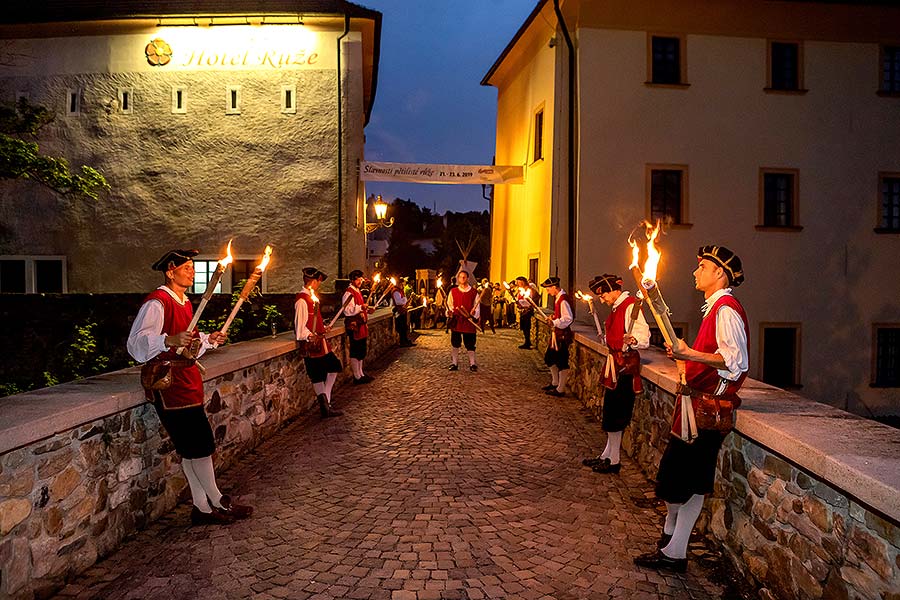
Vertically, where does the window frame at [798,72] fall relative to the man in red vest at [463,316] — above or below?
above

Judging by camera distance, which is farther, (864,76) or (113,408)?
(864,76)

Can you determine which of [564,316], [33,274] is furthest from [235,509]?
[33,274]

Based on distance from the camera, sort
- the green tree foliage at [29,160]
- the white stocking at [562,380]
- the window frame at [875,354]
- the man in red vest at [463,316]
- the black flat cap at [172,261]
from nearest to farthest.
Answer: the black flat cap at [172,261]
the white stocking at [562,380]
the green tree foliage at [29,160]
the man in red vest at [463,316]
the window frame at [875,354]

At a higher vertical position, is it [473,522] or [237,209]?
[237,209]

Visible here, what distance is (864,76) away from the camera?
53.4 feet

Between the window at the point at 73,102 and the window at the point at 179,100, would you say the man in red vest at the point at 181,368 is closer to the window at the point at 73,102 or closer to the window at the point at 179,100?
the window at the point at 179,100

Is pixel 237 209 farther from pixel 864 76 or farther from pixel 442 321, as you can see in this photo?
pixel 864 76

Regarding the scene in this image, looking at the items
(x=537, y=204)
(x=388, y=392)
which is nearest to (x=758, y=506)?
(x=388, y=392)

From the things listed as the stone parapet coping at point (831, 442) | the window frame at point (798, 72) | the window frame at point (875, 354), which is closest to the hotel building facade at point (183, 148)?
the window frame at point (798, 72)

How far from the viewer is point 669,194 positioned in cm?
1609

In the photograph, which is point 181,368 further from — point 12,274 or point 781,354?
point 12,274

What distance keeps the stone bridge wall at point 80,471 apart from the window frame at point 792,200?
15153mm

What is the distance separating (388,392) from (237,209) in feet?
34.7

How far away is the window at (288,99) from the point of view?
17969 mm
